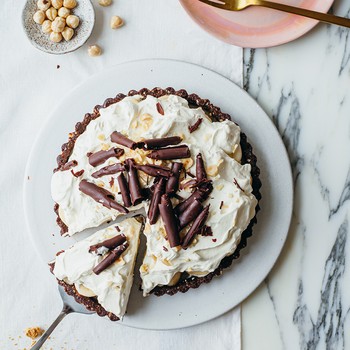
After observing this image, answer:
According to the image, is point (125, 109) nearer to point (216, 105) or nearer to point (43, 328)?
point (216, 105)

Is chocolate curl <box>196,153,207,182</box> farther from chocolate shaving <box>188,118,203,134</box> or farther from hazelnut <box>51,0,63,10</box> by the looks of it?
hazelnut <box>51,0,63,10</box>

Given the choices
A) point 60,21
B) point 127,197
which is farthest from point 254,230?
point 60,21

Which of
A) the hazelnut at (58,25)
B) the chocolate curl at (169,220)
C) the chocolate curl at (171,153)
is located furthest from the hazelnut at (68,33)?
the chocolate curl at (169,220)

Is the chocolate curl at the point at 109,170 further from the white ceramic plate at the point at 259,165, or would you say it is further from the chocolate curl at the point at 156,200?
the white ceramic plate at the point at 259,165

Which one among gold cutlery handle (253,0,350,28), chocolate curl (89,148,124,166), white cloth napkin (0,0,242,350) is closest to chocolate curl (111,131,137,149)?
chocolate curl (89,148,124,166)

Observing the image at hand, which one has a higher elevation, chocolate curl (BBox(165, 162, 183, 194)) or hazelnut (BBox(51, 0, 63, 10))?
hazelnut (BBox(51, 0, 63, 10))

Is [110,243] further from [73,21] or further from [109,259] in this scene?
[73,21]
